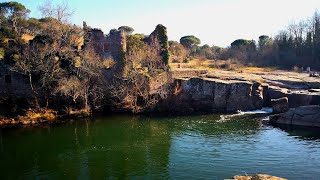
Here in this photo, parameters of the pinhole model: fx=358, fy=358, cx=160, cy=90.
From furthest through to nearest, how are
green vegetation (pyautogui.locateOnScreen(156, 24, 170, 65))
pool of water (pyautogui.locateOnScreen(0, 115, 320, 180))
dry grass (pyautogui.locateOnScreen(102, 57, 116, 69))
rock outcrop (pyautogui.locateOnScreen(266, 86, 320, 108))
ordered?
green vegetation (pyautogui.locateOnScreen(156, 24, 170, 65)), dry grass (pyautogui.locateOnScreen(102, 57, 116, 69)), rock outcrop (pyautogui.locateOnScreen(266, 86, 320, 108)), pool of water (pyautogui.locateOnScreen(0, 115, 320, 180))

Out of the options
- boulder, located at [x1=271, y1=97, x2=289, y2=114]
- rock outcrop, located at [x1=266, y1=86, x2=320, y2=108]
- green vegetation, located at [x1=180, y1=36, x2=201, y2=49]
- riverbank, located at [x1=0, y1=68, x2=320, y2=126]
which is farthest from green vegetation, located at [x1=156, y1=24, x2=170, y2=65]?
green vegetation, located at [x1=180, y1=36, x2=201, y2=49]

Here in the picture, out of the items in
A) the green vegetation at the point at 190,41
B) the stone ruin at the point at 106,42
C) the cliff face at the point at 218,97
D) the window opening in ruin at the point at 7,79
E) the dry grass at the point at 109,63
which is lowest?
the cliff face at the point at 218,97

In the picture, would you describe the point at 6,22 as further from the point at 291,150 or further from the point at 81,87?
the point at 291,150

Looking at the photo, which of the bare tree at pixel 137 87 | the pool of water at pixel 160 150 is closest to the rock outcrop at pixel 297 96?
the pool of water at pixel 160 150

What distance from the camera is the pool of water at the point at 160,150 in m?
26.1

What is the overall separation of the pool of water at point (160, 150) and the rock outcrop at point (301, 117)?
2122mm

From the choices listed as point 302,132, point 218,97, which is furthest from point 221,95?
point 302,132

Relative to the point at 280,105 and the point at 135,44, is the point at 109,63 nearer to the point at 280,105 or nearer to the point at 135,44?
the point at 135,44

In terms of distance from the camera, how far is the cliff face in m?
47.9

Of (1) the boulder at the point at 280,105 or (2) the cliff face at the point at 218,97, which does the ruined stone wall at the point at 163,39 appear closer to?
(2) the cliff face at the point at 218,97

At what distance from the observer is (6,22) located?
62.2 m

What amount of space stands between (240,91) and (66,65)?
23795mm

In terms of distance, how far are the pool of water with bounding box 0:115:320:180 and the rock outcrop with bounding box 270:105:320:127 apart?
212 centimetres

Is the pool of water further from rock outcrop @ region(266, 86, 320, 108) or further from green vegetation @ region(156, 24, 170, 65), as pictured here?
green vegetation @ region(156, 24, 170, 65)
